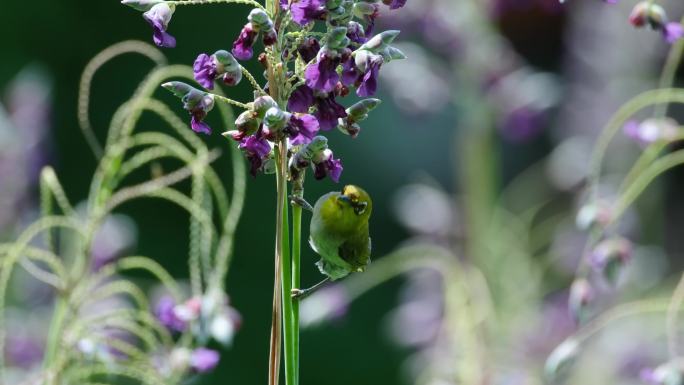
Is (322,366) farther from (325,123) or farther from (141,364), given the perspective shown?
(325,123)

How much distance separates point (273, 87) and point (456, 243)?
2165 millimetres

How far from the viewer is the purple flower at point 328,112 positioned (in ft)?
3.16

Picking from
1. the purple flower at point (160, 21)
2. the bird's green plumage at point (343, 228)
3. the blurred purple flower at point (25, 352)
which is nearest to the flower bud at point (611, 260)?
the bird's green plumage at point (343, 228)

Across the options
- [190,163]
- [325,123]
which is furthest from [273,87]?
[190,163]

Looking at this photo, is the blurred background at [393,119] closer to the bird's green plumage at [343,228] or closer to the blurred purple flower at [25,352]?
the blurred purple flower at [25,352]

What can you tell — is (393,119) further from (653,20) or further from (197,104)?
(197,104)

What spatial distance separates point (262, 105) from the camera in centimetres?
94

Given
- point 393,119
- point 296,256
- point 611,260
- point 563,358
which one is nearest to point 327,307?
point 611,260

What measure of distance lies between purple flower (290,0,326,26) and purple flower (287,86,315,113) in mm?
56

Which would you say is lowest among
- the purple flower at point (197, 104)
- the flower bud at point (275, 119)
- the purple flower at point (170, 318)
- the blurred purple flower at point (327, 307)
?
the flower bud at point (275, 119)

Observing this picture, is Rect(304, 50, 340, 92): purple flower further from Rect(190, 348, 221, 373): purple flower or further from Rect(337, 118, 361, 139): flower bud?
Rect(190, 348, 221, 373): purple flower

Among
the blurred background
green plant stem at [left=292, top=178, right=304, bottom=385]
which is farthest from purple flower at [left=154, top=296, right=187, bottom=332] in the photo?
the blurred background

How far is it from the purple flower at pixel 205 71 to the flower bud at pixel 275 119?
76mm

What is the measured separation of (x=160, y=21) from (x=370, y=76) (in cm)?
19
